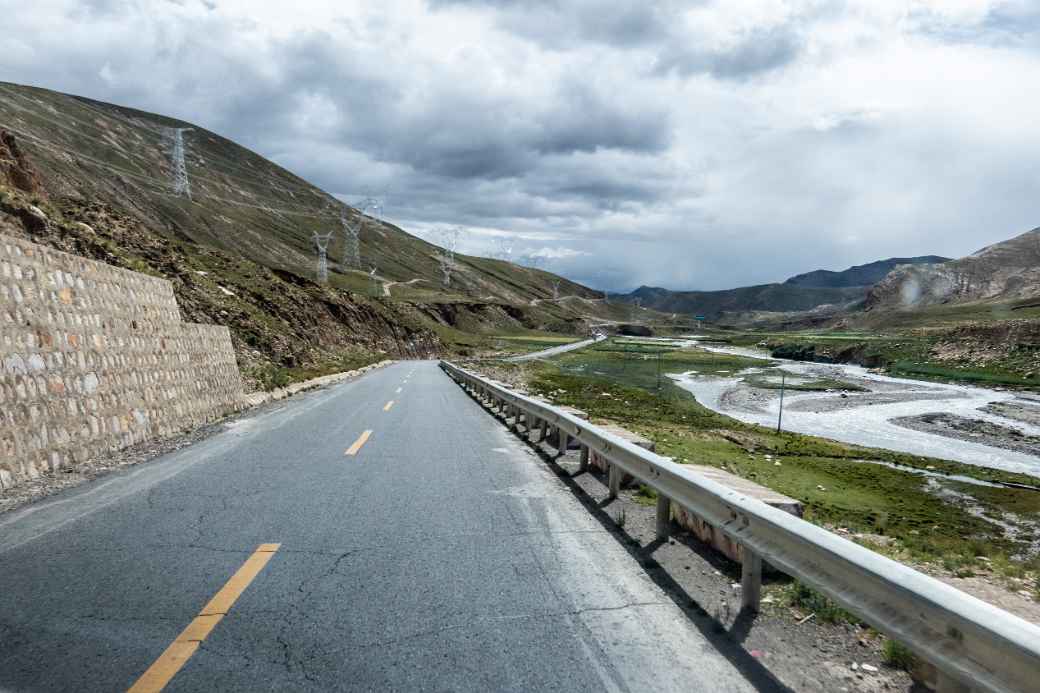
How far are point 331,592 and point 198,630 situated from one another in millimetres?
866

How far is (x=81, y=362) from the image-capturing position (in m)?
9.44

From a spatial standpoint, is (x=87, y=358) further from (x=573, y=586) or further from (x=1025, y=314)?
(x=1025, y=314)

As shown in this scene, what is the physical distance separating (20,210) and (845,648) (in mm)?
27037

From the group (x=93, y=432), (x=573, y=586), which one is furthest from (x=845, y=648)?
(x=93, y=432)

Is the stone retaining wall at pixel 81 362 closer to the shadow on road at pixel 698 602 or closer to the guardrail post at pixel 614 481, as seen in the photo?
the shadow on road at pixel 698 602

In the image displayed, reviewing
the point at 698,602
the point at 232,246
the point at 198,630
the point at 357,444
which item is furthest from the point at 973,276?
the point at 198,630

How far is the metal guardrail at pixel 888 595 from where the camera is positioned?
234 cm

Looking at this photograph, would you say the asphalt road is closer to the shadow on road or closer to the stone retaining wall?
the shadow on road

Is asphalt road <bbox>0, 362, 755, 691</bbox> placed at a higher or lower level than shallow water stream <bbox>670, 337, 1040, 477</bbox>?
higher

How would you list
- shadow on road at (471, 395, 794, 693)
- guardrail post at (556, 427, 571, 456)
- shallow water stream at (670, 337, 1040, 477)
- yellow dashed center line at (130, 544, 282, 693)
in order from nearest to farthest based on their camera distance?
yellow dashed center line at (130, 544, 282, 693), shadow on road at (471, 395, 794, 693), guardrail post at (556, 427, 571, 456), shallow water stream at (670, 337, 1040, 477)

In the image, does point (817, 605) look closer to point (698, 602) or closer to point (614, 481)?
point (698, 602)

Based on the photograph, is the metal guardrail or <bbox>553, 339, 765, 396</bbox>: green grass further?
<bbox>553, 339, 765, 396</bbox>: green grass

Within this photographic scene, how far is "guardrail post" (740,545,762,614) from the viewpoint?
13.7 feet

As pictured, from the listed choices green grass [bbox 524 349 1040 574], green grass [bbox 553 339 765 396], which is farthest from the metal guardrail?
green grass [bbox 553 339 765 396]
